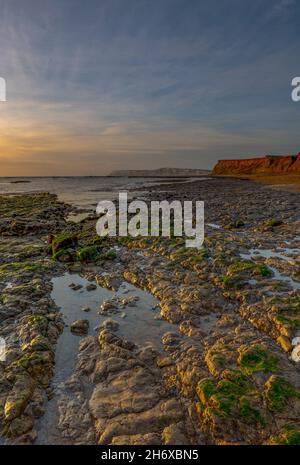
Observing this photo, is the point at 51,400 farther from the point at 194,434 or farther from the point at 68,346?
the point at 194,434

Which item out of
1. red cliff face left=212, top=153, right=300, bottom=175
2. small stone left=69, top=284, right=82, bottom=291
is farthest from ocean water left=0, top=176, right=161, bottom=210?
red cliff face left=212, top=153, right=300, bottom=175

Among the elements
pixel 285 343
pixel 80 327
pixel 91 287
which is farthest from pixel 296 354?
pixel 91 287

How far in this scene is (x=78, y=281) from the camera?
9.78 m

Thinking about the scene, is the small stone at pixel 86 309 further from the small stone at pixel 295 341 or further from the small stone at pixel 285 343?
the small stone at pixel 295 341

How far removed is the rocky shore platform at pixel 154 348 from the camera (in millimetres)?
4066

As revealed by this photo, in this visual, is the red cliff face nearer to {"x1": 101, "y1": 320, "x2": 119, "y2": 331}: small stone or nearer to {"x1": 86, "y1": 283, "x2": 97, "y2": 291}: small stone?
{"x1": 86, "y1": 283, "x2": 97, "y2": 291}: small stone

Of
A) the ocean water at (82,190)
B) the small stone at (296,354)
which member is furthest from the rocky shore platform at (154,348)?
the ocean water at (82,190)

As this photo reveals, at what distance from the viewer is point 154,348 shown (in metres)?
5.79

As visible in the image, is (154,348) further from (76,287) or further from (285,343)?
(76,287)

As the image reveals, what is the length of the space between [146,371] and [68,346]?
1.89 metres

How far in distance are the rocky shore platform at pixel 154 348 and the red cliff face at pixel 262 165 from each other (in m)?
92.5

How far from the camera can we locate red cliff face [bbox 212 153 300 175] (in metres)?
102

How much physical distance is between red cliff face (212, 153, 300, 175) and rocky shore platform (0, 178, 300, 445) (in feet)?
303

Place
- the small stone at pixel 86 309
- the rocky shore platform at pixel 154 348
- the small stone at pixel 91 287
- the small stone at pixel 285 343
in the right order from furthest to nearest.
→ the small stone at pixel 91 287 < the small stone at pixel 86 309 < the small stone at pixel 285 343 < the rocky shore platform at pixel 154 348
